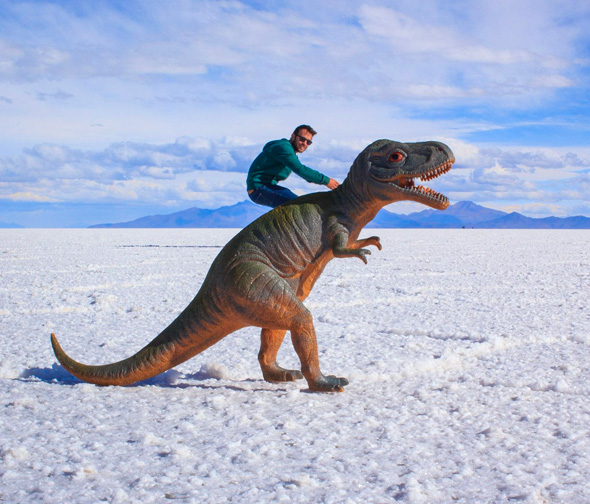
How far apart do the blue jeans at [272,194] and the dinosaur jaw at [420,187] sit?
1.74m

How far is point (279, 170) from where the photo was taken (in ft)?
15.0

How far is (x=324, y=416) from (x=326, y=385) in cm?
36

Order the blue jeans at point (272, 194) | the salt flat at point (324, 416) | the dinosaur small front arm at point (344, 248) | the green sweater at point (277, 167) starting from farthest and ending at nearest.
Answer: the blue jeans at point (272, 194), the green sweater at point (277, 167), the dinosaur small front arm at point (344, 248), the salt flat at point (324, 416)

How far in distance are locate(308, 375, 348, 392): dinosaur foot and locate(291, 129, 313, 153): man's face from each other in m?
1.78

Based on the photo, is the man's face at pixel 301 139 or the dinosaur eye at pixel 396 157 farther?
the man's face at pixel 301 139

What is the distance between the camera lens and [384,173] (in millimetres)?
2975

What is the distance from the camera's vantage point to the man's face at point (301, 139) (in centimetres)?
428

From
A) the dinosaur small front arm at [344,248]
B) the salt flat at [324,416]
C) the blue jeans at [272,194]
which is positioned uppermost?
the blue jeans at [272,194]

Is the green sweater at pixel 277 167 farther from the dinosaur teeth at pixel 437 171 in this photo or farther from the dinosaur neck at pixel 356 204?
the dinosaur teeth at pixel 437 171

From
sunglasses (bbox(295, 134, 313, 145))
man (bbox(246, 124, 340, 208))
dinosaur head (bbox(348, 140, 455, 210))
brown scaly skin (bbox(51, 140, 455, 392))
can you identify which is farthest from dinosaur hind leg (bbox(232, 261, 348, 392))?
sunglasses (bbox(295, 134, 313, 145))

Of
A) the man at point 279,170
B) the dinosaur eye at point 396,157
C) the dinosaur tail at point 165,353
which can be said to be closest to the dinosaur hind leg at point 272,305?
the dinosaur tail at point 165,353

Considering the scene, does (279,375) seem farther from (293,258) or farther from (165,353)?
(293,258)

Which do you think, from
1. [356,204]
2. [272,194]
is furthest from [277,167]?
[356,204]

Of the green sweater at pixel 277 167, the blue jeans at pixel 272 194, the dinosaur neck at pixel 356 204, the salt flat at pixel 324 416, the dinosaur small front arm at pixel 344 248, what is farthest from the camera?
the blue jeans at pixel 272 194
